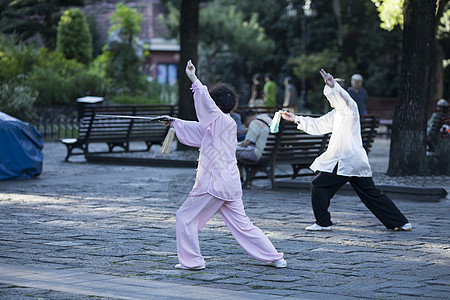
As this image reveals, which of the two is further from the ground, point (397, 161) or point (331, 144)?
point (331, 144)

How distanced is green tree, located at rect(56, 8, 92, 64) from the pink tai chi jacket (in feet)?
91.4

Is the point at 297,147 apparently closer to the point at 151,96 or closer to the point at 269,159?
the point at 269,159

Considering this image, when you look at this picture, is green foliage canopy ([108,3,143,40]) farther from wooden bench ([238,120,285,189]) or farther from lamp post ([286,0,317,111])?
wooden bench ([238,120,285,189])

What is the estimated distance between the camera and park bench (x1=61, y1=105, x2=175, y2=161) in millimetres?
17156

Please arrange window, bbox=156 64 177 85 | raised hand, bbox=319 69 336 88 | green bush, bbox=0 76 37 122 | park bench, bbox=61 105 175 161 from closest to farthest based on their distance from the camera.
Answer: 1. raised hand, bbox=319 69 336 88
2. park bench, bbox=61 105 175 161
3. green bush, bbox=0 76 37 122
4. window, bbox=156 64 177 85

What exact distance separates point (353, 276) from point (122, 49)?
25699mm

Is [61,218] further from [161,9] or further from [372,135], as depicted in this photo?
[161,9]

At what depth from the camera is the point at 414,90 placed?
1266 cm

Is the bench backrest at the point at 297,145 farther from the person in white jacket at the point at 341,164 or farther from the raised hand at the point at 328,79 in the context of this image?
the raised hand at the point at 328,79

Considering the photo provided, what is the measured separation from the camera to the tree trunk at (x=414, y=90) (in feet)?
41.3

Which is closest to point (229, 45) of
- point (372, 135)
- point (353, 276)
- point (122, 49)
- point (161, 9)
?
point (122, 49)

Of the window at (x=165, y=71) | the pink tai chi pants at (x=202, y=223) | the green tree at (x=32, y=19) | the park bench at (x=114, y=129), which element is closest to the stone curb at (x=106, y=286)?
the pink tai chi pants at (x=202, y=223)

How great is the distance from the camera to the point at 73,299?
5363 millimetres

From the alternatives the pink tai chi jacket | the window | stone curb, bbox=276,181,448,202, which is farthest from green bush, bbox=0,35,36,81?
the pink tai chi jacket
